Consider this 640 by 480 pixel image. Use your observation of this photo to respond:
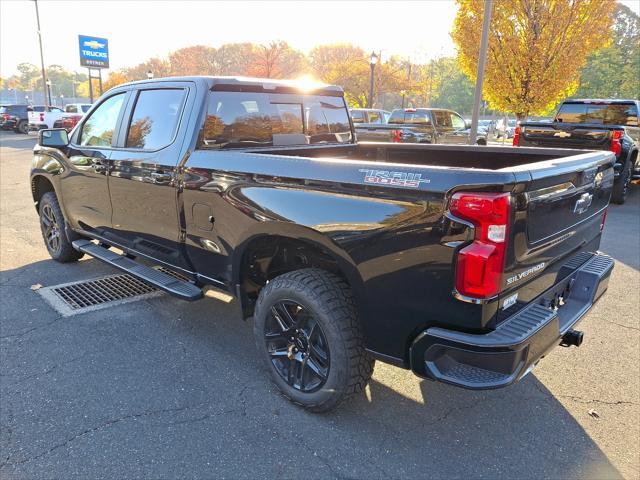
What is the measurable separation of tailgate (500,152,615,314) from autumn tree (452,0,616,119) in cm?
1257

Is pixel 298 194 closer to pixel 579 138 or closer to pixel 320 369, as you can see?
pixel 320 369

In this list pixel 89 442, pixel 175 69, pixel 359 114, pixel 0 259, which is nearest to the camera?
pixel 89 442

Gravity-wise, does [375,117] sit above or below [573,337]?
above

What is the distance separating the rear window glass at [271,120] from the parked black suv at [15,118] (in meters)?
33.3

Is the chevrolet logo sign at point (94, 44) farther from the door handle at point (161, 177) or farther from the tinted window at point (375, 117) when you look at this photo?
the door handle at point (161, 177)

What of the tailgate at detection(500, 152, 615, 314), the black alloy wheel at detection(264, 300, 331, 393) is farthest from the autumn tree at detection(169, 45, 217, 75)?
the tailgate at detection(500, 152, 615, 314)

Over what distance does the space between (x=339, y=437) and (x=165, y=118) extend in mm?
2650

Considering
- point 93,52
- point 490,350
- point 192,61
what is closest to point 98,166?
point 490,350

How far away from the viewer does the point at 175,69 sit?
5947 cm

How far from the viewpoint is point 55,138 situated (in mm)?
4926

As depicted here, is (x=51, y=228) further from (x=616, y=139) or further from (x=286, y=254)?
(x=616, y=139)

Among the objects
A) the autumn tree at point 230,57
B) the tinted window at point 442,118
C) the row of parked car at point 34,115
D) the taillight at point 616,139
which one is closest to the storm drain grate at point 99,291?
the taillight at point 616,139

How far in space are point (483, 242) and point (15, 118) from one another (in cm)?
3645

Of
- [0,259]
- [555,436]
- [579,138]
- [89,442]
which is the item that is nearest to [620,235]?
[579,138]
